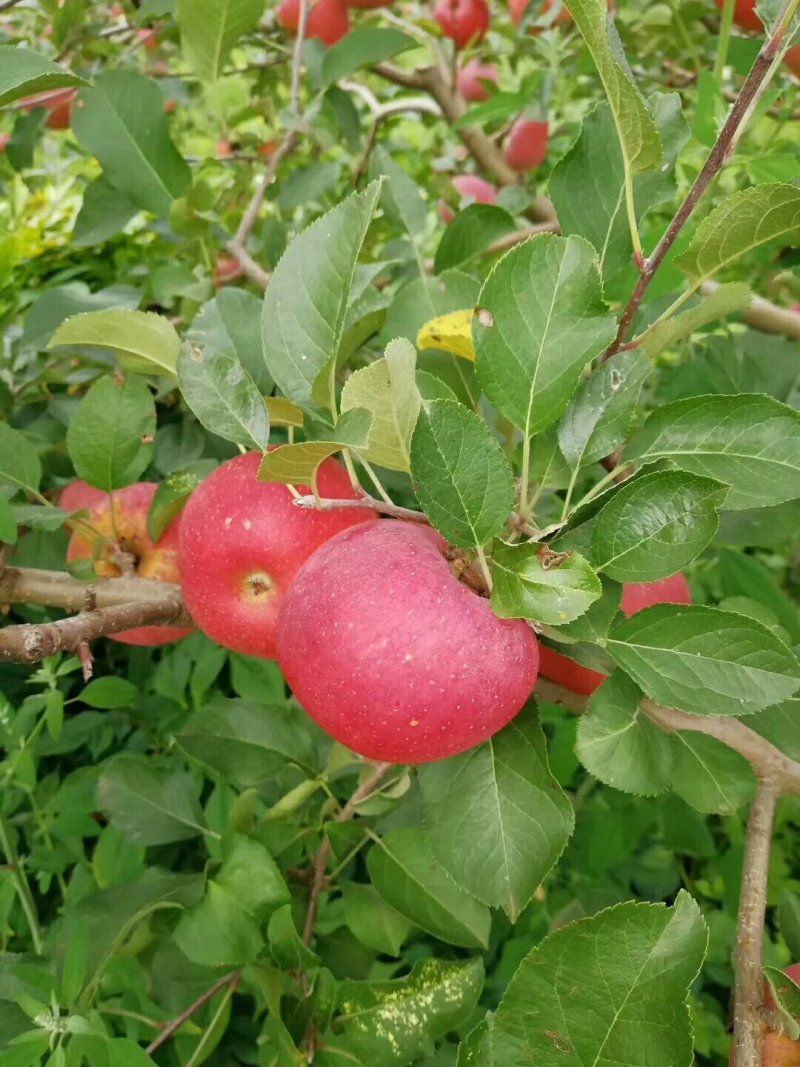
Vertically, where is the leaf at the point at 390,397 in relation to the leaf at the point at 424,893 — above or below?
above

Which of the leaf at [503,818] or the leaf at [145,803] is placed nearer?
the leaf at [503,818]

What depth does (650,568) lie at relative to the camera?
19.0 inches

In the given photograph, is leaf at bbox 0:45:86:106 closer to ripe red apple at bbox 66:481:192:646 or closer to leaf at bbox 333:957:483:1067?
ripe red apple at bbox 66:481:192:646

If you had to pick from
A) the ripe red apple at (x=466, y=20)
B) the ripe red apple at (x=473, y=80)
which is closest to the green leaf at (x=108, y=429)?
the ripe red apple at (x=466, y=20)

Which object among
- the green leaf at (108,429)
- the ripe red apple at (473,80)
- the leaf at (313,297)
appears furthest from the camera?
the ripe red apple at (473,80)

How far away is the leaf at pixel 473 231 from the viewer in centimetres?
79

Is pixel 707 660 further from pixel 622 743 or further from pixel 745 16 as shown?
pixel 745 16

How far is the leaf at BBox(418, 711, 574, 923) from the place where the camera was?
1.68 ft

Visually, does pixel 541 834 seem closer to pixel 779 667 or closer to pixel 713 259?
pixel 779 667

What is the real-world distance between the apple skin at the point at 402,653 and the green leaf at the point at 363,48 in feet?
2.42

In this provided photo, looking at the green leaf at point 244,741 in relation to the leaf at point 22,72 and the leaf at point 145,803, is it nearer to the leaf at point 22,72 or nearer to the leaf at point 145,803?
the leaf at point 145,803

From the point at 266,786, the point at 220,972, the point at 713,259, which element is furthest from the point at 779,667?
the point at 266,786

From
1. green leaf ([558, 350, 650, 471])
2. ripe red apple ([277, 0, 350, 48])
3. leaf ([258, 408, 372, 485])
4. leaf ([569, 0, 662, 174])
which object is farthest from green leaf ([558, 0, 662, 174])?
ripe red apple ([277, 0, 350, 48])

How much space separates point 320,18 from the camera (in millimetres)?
1396
